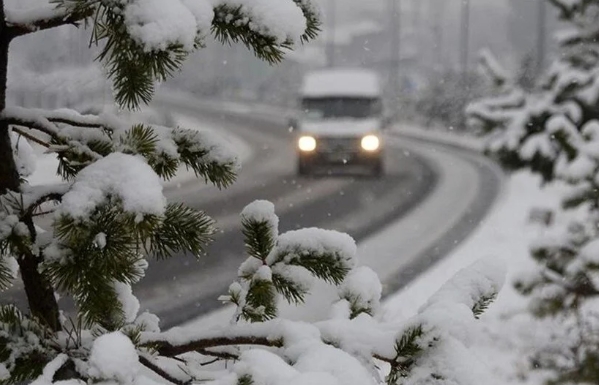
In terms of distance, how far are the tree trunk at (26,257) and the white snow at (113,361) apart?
0.37 m

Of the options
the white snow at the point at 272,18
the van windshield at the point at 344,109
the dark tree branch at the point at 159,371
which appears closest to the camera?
the white snow at the point at 272,18

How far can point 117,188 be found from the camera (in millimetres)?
1156

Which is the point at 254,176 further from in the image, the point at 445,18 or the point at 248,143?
the point at 445,18

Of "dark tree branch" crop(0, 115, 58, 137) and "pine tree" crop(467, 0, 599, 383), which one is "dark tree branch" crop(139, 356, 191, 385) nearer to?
"dark tree branch" crop(0, 115, 58, 137)

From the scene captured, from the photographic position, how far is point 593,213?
7.77 meters

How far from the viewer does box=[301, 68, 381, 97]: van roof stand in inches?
641

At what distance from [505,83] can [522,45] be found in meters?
49.6

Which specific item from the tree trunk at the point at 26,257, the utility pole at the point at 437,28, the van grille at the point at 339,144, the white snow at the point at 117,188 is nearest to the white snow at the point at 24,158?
the tree trunk at the point at 26,257

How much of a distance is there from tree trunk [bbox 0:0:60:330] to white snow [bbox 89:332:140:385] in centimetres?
37

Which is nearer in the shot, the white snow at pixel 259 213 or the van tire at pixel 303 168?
the white snow at pixel 259 213

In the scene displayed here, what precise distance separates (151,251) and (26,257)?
226 mm

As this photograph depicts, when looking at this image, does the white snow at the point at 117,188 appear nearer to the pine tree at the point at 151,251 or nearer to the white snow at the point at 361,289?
the pine tree at the point at 151,251

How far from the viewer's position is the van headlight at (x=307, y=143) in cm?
1631

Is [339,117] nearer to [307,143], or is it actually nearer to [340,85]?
[340,85]
